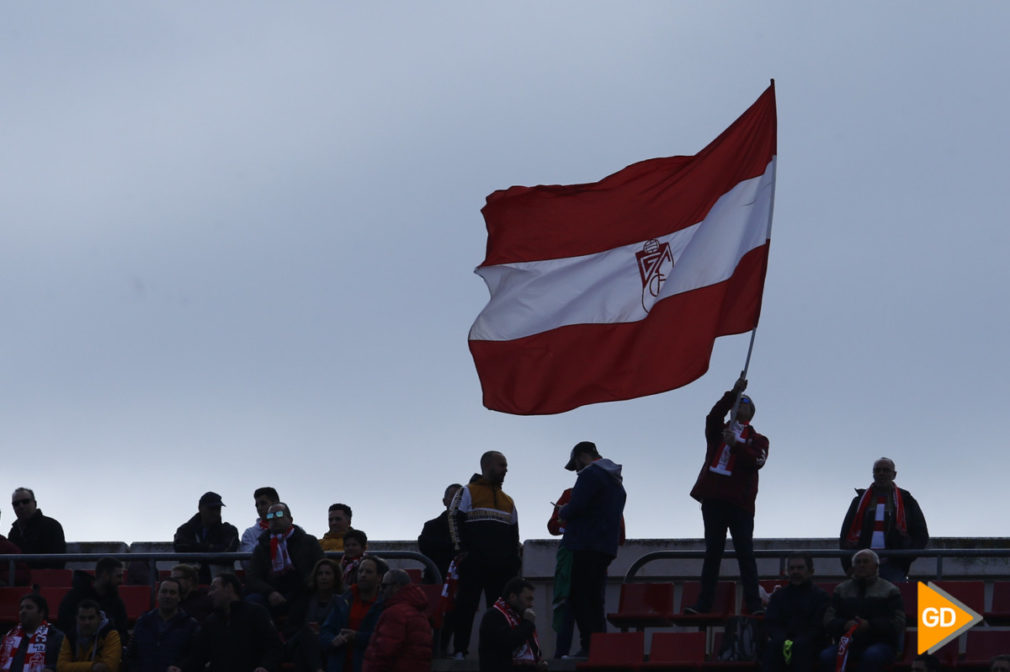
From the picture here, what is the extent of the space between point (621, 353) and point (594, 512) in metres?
1.46

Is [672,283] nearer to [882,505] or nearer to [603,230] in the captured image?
[603,230]

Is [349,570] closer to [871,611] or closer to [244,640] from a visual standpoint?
[244,640]

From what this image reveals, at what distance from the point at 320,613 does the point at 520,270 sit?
3697mm

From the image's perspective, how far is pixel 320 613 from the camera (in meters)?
19.2

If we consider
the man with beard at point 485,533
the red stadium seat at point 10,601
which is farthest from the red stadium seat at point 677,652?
the red stadium seat at point 10,601

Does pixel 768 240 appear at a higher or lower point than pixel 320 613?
higher

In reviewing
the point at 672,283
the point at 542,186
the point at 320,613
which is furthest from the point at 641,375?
the point at 320,613

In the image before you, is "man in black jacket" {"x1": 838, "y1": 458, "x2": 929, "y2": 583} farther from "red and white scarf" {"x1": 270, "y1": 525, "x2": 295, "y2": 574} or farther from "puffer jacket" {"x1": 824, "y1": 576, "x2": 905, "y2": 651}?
"red and white scarf" {"x1": 270, "y1": 525, "x2": 295, "y2": 574}

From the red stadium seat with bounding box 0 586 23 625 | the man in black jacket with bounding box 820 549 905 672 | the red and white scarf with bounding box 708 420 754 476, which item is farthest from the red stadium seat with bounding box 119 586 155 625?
the man in black jacket with bounding box 820 549 905 672

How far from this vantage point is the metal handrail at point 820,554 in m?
19.8

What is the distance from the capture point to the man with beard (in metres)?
19.5

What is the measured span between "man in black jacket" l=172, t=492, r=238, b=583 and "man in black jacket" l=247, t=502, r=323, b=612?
1.68 meters

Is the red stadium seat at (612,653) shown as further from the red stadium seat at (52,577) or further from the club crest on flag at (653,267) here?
the red stadium seat at (52,577)

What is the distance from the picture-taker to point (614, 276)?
19.7 metres
